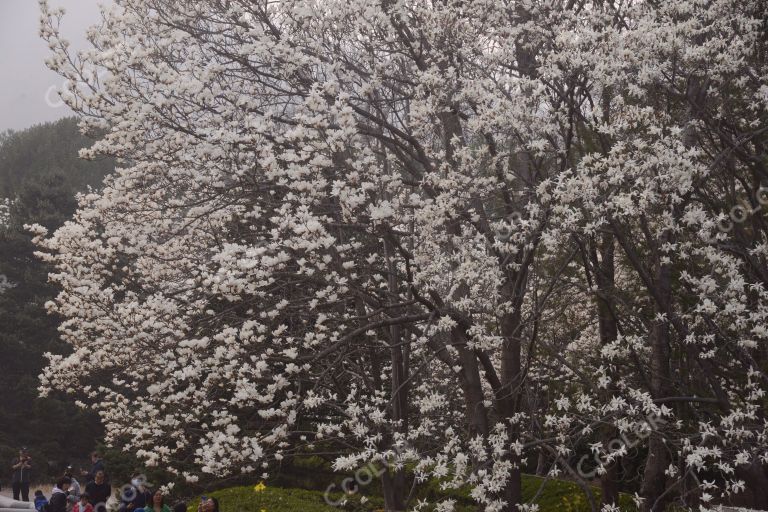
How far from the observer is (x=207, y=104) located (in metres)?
9.93

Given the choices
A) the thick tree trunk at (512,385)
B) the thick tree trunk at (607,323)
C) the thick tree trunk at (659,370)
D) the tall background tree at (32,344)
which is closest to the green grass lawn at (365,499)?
the thick tree trunk at (607,323)

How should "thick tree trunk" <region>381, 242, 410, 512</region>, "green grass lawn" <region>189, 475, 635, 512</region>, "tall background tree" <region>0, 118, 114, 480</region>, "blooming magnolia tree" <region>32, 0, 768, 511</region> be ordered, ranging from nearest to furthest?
"blooming magnolia tree" <region>32, 0, 768, 511</region>, "thick tree trunk" <region>381, 242, 410, 512</region>, "green grass lawn" <region>189, 475, 635, 512</region>, "tall background tree" <region>0, 118, 114, 480</region>

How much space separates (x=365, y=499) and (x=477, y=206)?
6.00 meters

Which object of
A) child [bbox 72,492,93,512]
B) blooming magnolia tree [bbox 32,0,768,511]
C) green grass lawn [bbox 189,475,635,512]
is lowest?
green grass lawn [bbox 189,475,635,512]

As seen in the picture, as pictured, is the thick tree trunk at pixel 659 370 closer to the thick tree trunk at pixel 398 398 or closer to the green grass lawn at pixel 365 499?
the green grass lawn at pixel 365 499

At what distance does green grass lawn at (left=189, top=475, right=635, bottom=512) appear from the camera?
492 inches

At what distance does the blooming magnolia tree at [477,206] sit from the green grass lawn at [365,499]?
1.60 metres

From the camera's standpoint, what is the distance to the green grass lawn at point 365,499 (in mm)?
12488

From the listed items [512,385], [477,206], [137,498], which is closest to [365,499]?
[137,498]

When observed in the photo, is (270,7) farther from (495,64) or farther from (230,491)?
(230,491)

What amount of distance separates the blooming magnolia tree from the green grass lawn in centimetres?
160

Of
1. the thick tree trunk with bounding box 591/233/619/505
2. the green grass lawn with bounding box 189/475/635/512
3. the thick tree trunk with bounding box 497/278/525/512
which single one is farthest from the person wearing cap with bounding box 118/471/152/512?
the thick tree trunk with bounding box 591/233/619/505

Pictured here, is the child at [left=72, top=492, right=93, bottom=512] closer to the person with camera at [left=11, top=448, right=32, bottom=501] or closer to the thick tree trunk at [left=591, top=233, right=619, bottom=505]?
the thick tree trunk at [left=591, top=233, right=619, bottom=505]

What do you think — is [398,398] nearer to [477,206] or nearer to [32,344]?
[477,206]
